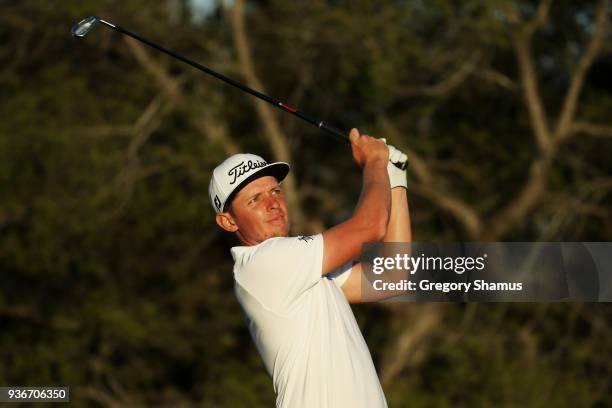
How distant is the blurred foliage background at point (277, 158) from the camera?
42.8ft

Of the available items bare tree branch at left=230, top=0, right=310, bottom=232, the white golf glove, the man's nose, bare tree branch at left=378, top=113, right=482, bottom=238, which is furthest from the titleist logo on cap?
bare tree branch at left=378, top=113, right=482, bottom=238

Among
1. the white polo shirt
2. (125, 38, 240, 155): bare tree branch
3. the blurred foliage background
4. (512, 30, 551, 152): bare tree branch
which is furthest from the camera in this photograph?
(125, 38, 240, 155): bare tree branch

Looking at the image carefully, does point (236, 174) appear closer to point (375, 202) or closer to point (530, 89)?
point (375, 202)

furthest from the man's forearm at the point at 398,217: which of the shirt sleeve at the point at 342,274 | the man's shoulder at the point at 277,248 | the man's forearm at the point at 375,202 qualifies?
the man's shoulder at the point at 277,248

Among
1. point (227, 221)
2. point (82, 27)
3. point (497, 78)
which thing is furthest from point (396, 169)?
point (497, 78)

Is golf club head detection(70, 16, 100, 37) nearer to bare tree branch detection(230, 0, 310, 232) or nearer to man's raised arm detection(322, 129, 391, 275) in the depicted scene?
man's raised arm detection(322, 129, 391, 275)

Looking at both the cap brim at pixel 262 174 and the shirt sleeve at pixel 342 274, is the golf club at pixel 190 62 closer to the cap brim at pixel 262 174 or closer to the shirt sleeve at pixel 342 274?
the cap brim at pixel 262 174

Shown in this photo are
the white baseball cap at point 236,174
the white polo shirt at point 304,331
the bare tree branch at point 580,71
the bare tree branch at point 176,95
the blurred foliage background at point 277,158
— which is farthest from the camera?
the bare tree branch at point 176,95

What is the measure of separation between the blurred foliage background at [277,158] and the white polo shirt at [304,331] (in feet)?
29.0

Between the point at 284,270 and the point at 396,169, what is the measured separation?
717 millimetres

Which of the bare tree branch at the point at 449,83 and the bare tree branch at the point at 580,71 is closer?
the bare tree branch at the point at 580,71

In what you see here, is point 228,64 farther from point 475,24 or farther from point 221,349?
point 221,349

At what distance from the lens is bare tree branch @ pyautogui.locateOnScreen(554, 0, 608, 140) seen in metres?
12.6

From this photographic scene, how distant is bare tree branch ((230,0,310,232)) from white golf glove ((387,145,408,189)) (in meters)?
8.93
